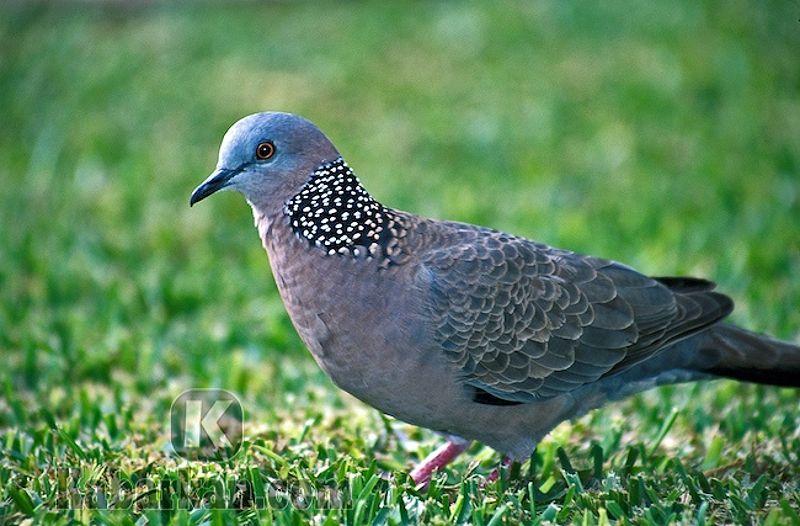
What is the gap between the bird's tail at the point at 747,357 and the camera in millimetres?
4418

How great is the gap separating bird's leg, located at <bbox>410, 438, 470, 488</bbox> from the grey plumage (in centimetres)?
20

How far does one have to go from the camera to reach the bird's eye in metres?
4.14

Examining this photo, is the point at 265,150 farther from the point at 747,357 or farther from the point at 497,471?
the point at 747,357

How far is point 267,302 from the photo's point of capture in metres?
6.15

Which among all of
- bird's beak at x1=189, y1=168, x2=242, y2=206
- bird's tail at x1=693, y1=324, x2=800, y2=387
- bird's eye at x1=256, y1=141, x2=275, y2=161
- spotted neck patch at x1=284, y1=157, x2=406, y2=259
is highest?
bird's eye at x1=256, y1=141, x2=275, y2=161

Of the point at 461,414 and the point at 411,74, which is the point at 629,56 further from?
the point at 461,414

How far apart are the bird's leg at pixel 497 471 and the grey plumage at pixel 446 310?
7 cm

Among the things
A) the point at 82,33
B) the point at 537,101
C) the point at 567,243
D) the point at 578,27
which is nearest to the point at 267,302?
the point at 567,243

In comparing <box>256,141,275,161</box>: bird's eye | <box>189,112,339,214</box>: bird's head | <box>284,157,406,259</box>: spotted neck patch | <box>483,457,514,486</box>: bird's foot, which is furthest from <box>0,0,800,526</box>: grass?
<box>256,141,275,161</box>: bird's eye

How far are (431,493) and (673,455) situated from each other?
128cm

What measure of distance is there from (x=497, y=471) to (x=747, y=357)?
1194 mm

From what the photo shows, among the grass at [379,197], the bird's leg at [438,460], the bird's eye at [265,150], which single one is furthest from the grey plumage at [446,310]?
the grass at [379,197]

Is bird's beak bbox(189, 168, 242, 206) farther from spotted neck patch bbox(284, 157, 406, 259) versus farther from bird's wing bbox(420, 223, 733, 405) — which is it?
bird's wing bbox(420, 223, 733, 405)

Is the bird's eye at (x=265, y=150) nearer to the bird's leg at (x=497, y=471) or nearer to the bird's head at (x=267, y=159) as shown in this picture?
the bird's head at (x=267, y=159)
